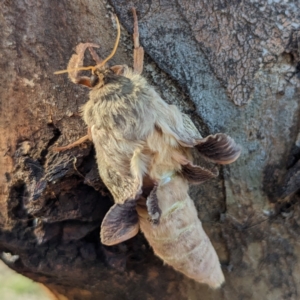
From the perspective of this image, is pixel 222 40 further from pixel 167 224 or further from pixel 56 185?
pixel 56 185

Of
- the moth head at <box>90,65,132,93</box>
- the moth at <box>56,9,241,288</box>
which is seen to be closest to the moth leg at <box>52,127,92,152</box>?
the moth at <box>56,9,241,288</box>

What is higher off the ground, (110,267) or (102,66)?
(102,66)

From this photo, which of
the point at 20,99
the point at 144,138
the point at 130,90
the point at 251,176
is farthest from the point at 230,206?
the point at 20,99

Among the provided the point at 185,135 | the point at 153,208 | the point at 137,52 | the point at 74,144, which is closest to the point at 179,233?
the point at 153,208

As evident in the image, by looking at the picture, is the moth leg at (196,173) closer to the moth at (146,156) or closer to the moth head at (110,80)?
the moth at (146,156)

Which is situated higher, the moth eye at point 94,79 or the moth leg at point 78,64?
the moth leg at point 78,64

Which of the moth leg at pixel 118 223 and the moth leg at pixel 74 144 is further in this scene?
the moth leg at pixel 74 144

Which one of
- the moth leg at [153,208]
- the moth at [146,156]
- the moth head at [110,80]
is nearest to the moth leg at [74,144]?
the moth at [146,156]
